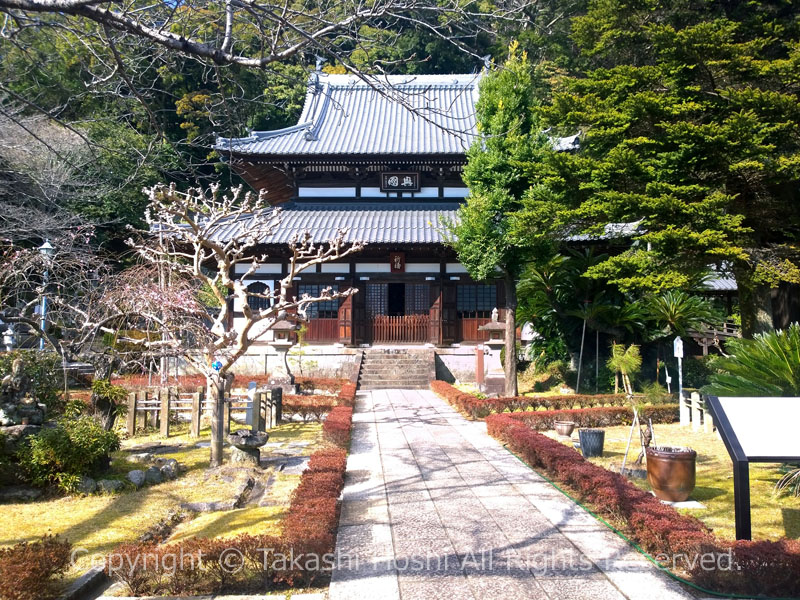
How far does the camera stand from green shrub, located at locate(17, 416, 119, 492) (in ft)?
25.0

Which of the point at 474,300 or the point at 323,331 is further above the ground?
the point at 474,300

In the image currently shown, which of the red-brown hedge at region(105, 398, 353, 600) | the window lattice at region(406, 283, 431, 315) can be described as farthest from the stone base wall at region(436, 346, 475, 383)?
the red-brown hedge at region(105, 398, 353, 600)

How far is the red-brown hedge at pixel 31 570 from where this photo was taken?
4176mm

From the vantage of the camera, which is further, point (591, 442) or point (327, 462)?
point (591, 442)

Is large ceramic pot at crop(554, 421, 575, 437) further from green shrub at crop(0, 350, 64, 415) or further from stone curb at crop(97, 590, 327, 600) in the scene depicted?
green shrub at crop(0, 350, 64, 415)

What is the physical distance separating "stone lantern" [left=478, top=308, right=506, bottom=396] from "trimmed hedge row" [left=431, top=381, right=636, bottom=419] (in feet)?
4.75

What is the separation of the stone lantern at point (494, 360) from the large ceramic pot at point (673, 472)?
377 inches

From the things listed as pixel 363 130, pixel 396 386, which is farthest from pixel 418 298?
pixel 363 130

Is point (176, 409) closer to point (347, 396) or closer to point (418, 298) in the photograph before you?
point (347, 396)

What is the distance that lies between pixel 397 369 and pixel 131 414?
Result: 10.3 meters

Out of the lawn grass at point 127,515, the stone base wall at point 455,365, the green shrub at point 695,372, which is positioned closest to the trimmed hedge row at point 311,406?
the lawn grass at point 127,515

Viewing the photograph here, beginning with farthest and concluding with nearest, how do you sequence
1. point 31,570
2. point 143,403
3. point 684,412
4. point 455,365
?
point 455,365 < point 684,412 < point 143,403 < point 31,570

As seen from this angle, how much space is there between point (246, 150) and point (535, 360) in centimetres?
1296

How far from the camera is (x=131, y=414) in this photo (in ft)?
40.3
